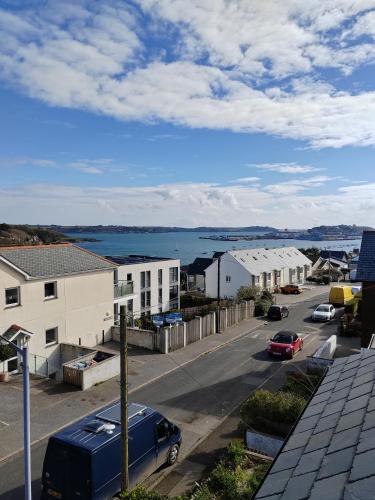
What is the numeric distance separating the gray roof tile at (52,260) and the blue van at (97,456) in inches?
516

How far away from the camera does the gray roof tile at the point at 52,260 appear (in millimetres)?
23344

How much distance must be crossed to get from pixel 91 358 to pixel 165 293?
2125cm

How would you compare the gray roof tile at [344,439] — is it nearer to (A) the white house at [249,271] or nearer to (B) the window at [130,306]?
(B) the window at [130,306]

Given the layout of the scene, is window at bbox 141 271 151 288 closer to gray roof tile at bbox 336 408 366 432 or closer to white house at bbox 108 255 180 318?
white house at bbox 108 255 180 318

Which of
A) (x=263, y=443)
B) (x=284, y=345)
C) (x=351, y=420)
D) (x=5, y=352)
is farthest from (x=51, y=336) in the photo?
(x=351, y=420)

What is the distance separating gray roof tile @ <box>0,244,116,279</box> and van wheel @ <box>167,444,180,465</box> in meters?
13.3

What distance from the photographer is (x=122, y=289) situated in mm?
32125

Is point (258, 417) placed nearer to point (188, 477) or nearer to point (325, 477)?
point (188, 477)

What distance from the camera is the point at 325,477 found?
404cm

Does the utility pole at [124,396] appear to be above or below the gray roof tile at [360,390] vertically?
below

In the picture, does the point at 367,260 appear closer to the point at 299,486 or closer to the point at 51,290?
the point at 51,290

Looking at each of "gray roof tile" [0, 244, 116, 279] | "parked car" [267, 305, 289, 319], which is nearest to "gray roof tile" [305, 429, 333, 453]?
"gray roof tile" [0, 244, 116, 279]

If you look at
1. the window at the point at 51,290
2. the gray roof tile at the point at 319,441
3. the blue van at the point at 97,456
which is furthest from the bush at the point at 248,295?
the gray roof tile at the point at 319,441

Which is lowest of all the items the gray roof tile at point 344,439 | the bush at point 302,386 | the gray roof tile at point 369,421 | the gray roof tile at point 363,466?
the bush at point 302,386
